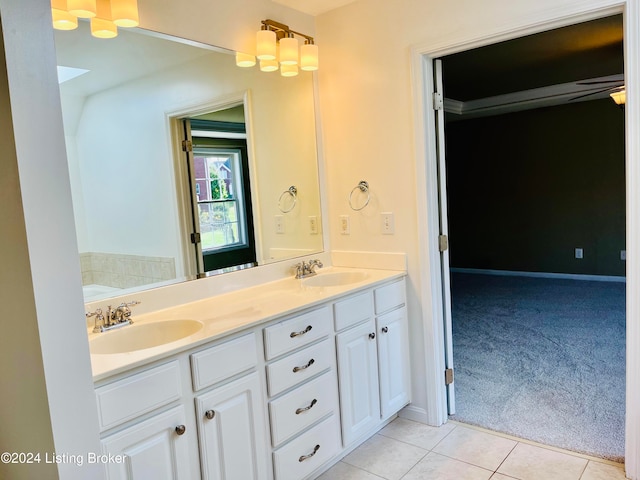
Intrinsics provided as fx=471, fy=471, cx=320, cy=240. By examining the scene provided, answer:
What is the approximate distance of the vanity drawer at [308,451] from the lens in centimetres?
190

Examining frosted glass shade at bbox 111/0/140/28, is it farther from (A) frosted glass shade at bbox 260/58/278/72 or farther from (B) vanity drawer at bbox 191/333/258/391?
(B) vanity drawer at bbox 191/333/258/391

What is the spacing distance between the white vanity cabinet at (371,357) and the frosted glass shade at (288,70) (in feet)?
4.23

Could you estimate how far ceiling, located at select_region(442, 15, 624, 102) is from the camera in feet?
11.9

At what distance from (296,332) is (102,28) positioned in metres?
1.44

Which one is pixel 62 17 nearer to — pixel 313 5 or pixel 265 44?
pixel 265 44

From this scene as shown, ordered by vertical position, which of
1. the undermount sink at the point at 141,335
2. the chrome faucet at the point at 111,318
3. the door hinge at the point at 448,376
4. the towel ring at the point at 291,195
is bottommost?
the door hinge at the point at 448,376

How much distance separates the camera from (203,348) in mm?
1589

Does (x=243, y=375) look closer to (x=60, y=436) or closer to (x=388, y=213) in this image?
(x=60, y=436)

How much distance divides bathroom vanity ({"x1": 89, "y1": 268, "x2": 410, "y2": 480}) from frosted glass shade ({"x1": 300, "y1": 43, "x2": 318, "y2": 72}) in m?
1.17

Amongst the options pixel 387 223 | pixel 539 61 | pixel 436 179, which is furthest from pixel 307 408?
pixel 539 61

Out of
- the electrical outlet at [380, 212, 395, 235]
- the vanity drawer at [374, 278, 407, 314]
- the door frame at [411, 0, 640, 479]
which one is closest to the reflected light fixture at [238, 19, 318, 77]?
the door frame at [411, 0, 640, 479]

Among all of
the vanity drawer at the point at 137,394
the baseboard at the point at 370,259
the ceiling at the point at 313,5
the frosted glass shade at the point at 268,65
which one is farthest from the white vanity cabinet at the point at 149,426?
the ceiling at the point at 313,5

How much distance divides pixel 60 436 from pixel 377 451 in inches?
63.8

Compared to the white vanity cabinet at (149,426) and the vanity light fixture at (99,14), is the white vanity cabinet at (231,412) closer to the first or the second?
the white vanity cabinet at (149,426)
